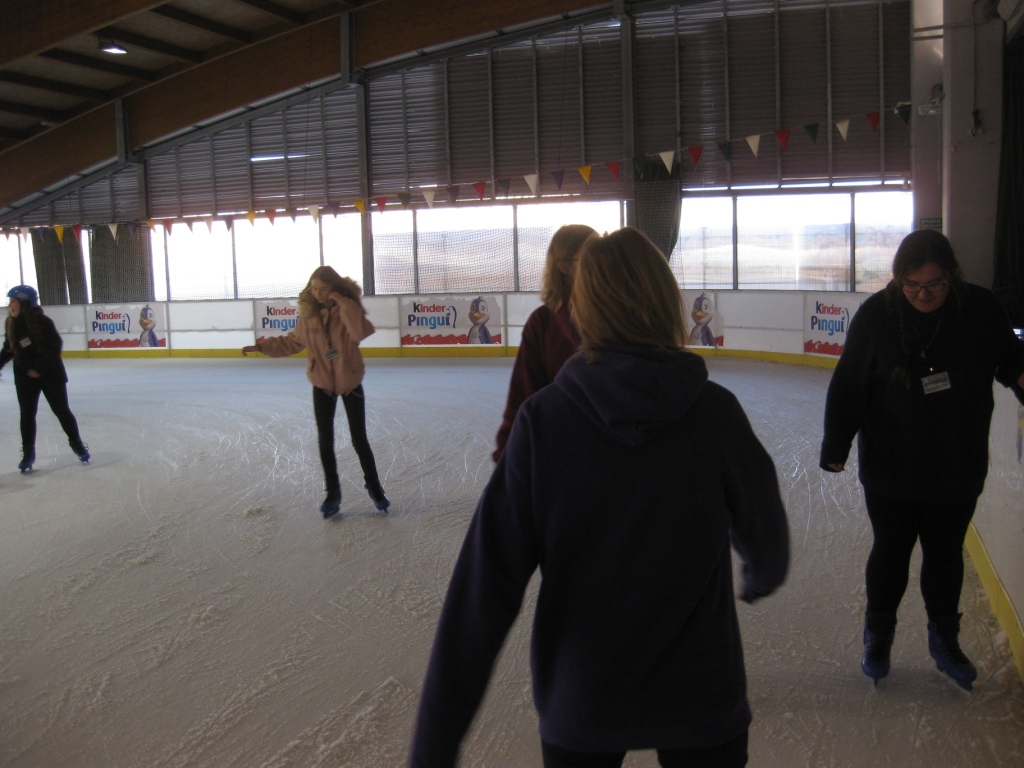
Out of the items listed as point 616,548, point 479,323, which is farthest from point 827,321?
point 616,548

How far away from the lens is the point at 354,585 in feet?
12.0

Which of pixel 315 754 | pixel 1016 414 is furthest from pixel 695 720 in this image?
pixel 1016 414

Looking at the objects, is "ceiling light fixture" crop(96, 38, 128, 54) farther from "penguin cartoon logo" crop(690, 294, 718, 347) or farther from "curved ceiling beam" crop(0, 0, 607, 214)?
"penguin cartoon logo" crop(690, 294, 718, 347)

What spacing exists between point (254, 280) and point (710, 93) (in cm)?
887

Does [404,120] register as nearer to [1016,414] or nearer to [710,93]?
[710,93]

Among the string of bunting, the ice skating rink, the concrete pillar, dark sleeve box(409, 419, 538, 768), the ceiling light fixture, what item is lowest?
the ice skating rink

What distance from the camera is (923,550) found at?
256 centimetres

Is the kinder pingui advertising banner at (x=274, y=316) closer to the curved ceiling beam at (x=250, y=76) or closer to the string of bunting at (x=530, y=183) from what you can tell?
the string of bunting at (x=530, y=183)

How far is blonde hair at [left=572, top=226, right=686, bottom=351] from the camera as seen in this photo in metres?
1.26

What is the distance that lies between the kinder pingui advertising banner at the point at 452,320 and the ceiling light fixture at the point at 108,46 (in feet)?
19.3

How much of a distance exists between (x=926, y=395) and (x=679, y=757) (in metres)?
1.55

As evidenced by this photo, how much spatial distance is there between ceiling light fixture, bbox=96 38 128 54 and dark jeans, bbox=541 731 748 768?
49.5 ft

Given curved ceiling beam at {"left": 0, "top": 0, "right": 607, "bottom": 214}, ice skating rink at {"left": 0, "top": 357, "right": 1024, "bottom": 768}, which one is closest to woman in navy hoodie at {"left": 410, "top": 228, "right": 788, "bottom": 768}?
ice skating rink at {"left": 0, "top": 357, "right": 1024, "bottom": 768}

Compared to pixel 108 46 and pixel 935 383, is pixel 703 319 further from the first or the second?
pixel 935 383
